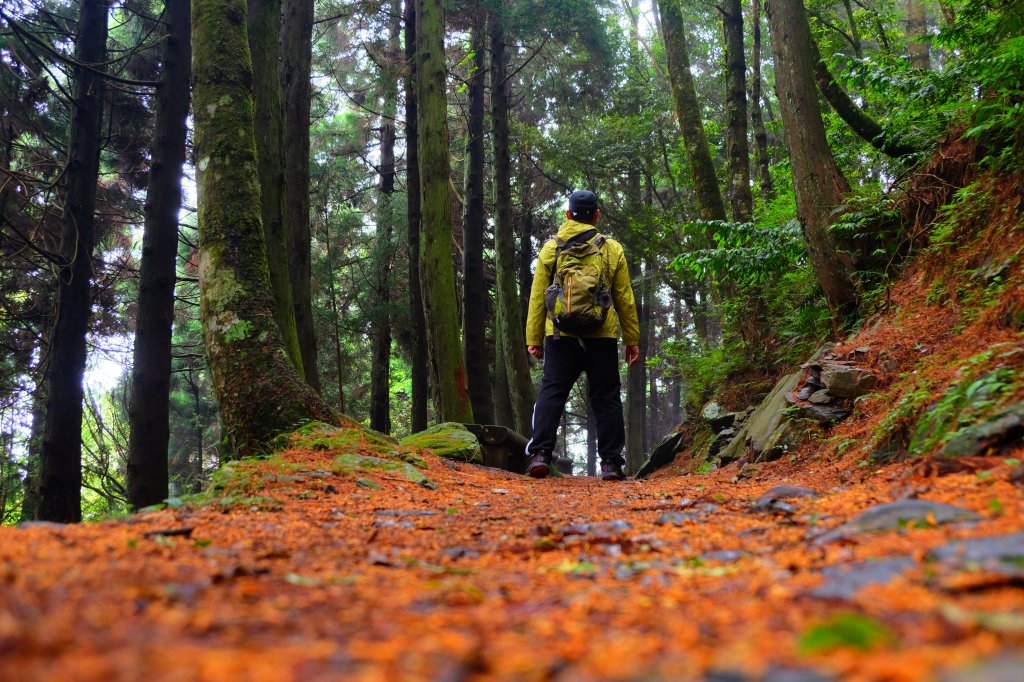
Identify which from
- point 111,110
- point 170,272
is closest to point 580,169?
point 111,110

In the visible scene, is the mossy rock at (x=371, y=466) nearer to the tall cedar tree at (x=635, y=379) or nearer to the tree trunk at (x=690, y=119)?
the tree trunk at (x=690, y=119)

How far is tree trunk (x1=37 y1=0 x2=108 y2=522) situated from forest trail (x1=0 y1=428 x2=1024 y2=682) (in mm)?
Result: 7571

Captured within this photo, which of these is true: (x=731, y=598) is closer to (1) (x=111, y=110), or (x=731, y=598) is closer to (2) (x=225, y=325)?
(2) (x=225, y=325)

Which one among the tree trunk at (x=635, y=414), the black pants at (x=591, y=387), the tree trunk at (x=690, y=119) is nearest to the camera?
the black pants at (x=591, y=387)

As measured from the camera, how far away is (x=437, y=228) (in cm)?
1048

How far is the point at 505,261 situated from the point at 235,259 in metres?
10.8

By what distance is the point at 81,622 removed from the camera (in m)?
1.21

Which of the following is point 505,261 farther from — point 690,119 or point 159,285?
point 159,285

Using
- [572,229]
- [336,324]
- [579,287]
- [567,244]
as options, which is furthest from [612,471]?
[336,324]

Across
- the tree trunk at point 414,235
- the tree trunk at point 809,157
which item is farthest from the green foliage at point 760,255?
the tree trunk at point 414,235

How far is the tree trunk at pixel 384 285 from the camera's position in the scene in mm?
19266

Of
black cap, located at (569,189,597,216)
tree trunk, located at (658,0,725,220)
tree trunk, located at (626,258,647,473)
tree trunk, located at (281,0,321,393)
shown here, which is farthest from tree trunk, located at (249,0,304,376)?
tree trunk, located at (626,258,647,473)

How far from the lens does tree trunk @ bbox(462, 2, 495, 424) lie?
13586 mm

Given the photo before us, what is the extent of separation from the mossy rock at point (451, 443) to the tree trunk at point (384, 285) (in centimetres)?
1070
